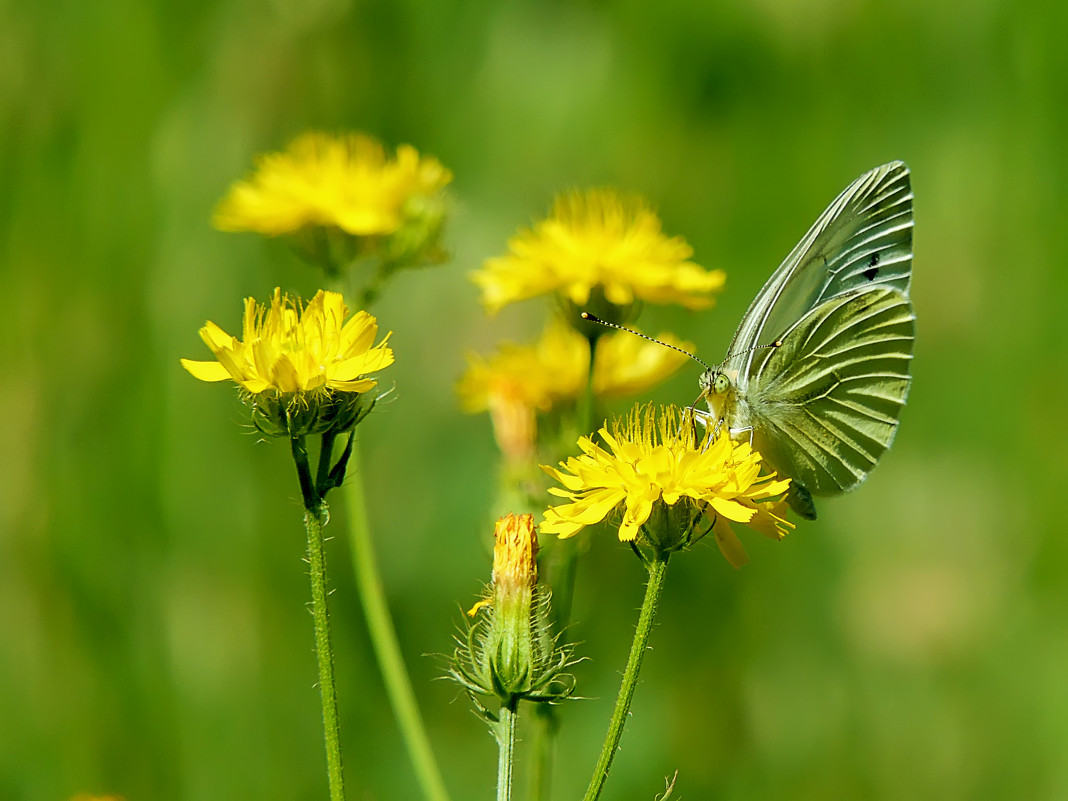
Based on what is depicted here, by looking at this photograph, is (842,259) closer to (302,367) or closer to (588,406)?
(588,406)

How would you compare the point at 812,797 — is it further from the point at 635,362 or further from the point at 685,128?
the point at 685,128

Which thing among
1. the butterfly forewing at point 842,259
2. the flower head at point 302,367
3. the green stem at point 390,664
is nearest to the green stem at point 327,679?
the flower head at point 302,367

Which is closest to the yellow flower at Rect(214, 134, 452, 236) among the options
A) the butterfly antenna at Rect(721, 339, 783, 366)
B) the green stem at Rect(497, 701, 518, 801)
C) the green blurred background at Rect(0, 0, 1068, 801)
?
the green blurred background at Rect(0, 0, 1068, 801)

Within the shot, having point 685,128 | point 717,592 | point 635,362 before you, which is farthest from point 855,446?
point 685,128

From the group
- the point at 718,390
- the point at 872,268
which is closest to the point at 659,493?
the point at 718,390

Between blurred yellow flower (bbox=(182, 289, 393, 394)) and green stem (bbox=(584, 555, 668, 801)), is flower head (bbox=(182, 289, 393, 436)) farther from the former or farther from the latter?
green stem (bbox=(584, 555, 668, 801))
